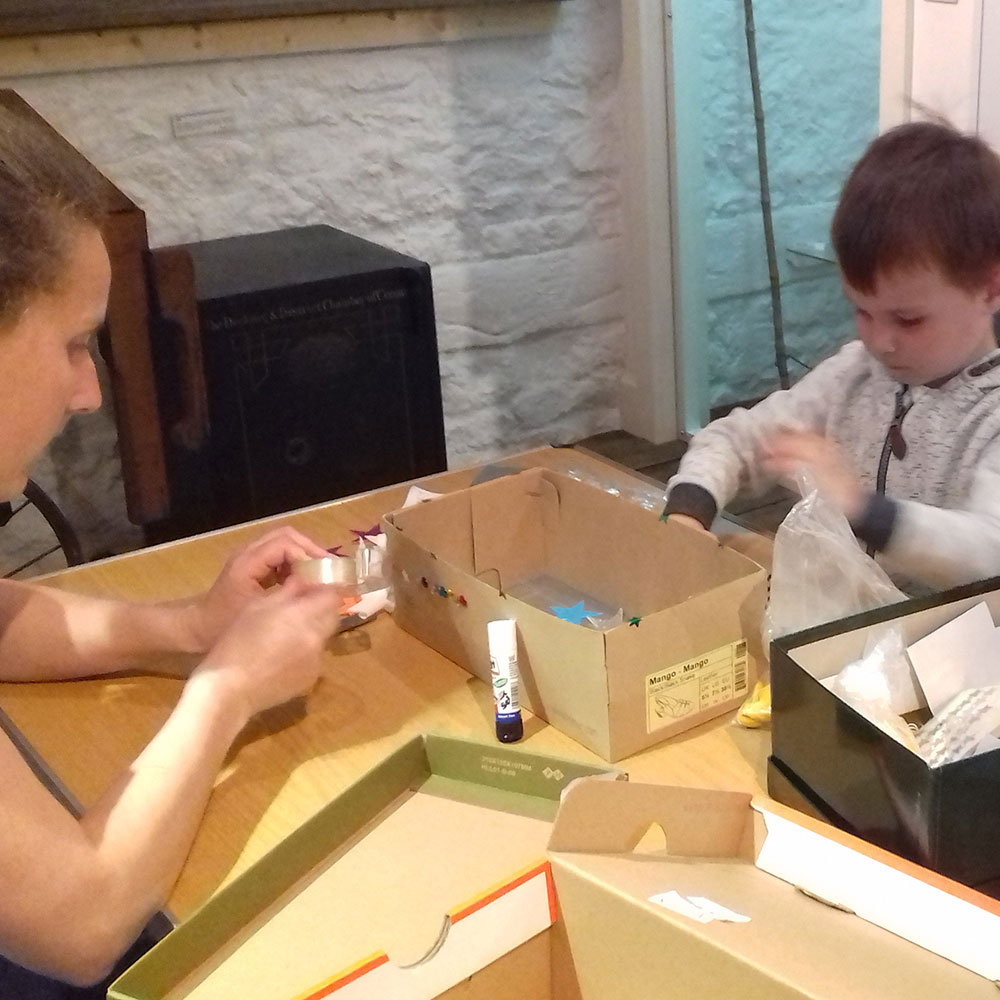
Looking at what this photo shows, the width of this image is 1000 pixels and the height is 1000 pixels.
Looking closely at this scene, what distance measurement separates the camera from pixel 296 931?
2.75ft

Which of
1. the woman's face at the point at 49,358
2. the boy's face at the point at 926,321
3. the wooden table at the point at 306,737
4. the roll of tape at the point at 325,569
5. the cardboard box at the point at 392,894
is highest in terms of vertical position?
the woman's face at the point at 49,358

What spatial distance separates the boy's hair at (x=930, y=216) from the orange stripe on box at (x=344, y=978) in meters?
0.90

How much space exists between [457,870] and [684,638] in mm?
Result: 266

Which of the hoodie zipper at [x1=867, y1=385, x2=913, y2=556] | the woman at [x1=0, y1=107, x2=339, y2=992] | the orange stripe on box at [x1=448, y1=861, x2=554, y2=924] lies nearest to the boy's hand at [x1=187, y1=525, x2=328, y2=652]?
the woman at [x1=0, y1=107, x2=339, y2=992]

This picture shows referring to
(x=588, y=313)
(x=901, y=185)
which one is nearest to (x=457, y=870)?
(x=901, y=185)

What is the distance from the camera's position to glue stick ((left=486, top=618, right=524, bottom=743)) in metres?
1.03

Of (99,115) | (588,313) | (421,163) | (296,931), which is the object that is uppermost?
(99,115)

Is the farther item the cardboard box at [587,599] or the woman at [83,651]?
the cardboard box at [587,599]

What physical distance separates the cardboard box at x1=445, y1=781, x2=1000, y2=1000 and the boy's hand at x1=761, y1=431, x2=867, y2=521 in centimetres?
47

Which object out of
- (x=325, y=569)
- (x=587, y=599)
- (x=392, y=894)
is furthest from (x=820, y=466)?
(x=392, y=894)

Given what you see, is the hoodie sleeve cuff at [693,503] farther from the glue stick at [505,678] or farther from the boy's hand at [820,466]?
the glue stick at [505,678]

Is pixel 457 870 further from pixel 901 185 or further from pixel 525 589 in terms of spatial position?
pixel 901 185

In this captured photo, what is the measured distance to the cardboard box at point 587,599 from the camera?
3.26 ft

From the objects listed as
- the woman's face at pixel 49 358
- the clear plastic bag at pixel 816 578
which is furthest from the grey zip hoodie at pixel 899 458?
the woman's face at pixel 49 358
